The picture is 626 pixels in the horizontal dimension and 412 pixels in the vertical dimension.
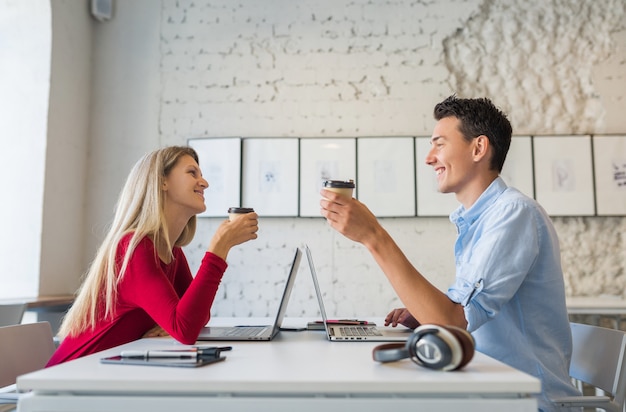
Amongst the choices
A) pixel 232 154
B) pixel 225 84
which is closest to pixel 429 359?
pixel 232 154

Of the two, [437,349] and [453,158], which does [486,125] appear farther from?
[437,349]

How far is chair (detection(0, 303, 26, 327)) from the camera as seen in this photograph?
2301 millimetres

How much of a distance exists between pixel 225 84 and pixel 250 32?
384mm

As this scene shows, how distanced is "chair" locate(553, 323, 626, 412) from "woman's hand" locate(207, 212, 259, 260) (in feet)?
2.93

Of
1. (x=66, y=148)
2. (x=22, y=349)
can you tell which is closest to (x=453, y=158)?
(x=22, y=349)

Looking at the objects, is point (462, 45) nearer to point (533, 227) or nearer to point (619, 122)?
point (619, 122)

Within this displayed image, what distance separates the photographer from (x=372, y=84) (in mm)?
3561

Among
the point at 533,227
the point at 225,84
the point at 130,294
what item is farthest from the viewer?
the point at 225,84

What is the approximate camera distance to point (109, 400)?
0.85 meters

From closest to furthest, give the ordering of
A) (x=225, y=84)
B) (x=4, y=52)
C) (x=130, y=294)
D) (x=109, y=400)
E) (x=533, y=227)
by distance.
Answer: (x=109, y=400) < (x=533, y=227) < (x=130, y=294) < (x=4, y=52) < (x=225, y=84)

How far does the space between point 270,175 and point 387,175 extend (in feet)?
2.42

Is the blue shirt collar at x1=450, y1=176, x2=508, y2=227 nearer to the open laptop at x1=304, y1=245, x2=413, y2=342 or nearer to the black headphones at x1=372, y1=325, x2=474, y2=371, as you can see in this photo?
the open laptop at x1=304, y1=245, x2=413, y2=342

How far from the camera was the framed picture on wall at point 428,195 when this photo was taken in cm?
340

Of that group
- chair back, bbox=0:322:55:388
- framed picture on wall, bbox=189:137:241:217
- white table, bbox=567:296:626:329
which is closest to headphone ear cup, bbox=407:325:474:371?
A: chair back, bbox=0:322:55:388
